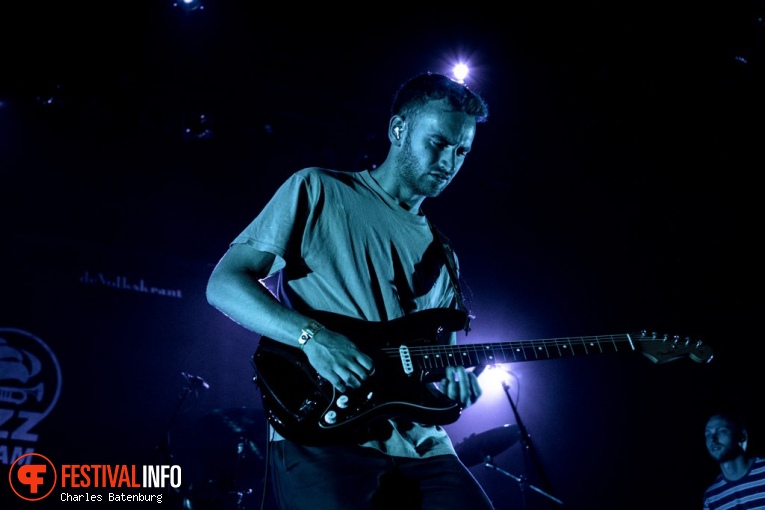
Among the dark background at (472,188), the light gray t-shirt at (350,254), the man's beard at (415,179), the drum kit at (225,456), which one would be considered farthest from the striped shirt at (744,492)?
the man's beard at (415,179)

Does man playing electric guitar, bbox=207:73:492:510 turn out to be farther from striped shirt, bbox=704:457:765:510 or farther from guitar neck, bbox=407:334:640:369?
striped shirt, bbox=704:457:765:510

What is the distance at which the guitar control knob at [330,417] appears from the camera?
2113mm

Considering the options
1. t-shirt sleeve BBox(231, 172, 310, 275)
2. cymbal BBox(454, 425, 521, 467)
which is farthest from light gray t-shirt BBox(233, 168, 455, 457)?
cymbal BBox(454, 425, 521, 467)

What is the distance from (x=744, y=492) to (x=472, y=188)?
6.10m

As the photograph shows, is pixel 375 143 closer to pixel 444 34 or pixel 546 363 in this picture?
pixel 444 34

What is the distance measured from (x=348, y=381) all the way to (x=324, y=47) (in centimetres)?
691

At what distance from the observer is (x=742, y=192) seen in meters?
9.76

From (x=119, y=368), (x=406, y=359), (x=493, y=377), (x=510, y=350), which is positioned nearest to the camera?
(x=406, y=359)

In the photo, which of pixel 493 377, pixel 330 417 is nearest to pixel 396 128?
pixel 330 417

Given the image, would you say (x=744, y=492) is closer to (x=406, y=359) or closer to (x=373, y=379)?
(x=406, y=359)

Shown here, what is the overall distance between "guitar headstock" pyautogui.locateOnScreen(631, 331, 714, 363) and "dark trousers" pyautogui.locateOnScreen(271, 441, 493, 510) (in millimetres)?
1825

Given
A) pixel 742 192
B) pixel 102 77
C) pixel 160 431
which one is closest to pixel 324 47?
pixel 102 77

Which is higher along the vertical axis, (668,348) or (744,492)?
(668,348)

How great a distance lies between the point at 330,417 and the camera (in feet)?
6.95
